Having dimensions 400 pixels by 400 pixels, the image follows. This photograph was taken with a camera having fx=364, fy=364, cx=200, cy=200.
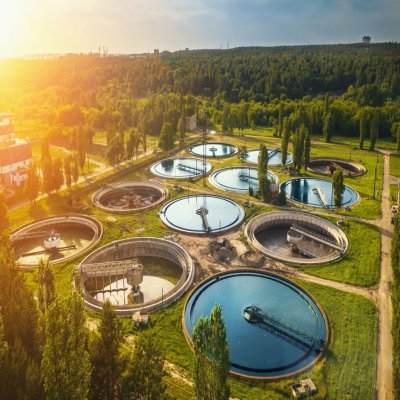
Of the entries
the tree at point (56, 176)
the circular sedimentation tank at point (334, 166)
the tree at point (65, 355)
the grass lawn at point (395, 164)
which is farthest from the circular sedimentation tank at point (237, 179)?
the tree at point (65, 355)

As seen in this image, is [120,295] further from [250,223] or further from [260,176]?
[260,176]

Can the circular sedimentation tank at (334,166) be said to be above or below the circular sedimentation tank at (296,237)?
above

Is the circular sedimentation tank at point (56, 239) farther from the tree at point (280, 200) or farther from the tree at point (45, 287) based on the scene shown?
the tree at point (280, 200)

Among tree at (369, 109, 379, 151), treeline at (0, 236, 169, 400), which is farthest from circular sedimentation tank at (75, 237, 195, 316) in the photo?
tree at (369, 109, 379, 151)

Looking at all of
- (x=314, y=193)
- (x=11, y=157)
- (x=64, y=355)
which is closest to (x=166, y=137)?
(x=11, y=157)

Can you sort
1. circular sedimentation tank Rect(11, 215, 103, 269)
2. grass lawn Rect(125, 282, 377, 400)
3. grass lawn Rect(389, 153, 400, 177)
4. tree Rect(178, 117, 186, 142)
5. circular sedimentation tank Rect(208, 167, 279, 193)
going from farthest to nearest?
1. tree Rect(178, 117, 186, 142)
2. grass lawn Rect(389, 153, 400, 177)
3. circular sedimentation tank Rect(208, 167, 279, 193)
4. circular sedimentation tank Rect(11, 215, 103, 269)
5. grass lawn Rect(125, 282, 377, 400)

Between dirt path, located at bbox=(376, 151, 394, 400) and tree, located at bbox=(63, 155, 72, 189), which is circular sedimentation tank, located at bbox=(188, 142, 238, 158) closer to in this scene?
tree, located at bbox=(63, 155, 72, 189)

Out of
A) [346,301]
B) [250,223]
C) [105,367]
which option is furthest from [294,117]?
[105,367]
